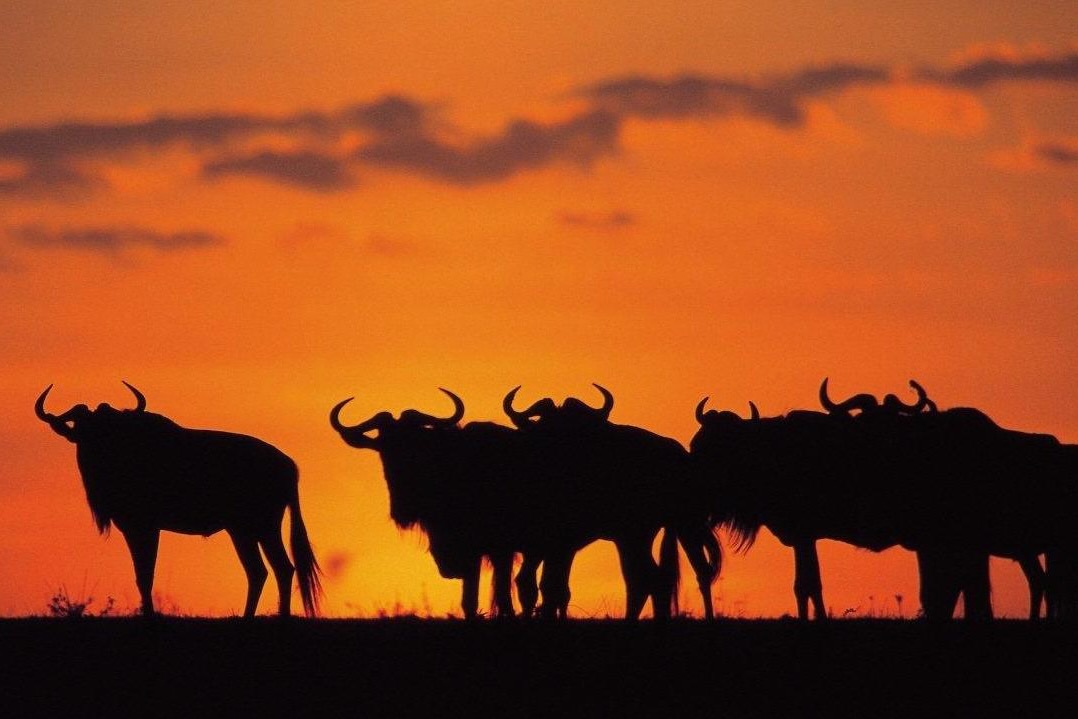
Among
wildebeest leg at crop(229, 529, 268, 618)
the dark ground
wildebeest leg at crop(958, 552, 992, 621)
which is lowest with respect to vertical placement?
the dark ground

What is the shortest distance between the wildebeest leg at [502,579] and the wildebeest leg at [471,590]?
0.20 m

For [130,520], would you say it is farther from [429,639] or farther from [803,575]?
[803,575]

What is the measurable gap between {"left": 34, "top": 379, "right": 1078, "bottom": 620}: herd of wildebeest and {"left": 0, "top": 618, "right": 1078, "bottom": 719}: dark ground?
1.90 metres

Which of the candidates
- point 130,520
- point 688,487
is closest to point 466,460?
point 688,487

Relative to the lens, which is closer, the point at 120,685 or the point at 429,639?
the point at 120,685

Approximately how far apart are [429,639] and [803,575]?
484 centimetres

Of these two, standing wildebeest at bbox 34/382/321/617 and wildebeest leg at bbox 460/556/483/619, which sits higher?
standing wildebeest at bbox 34/382/321/617

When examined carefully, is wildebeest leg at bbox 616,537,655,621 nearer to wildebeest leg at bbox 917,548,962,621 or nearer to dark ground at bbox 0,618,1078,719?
dark ground at bbox 0,618,1078,719

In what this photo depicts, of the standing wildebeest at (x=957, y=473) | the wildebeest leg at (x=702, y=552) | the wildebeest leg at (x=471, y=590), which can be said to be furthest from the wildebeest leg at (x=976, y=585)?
the wildebeest leg at (x=471, y=590)

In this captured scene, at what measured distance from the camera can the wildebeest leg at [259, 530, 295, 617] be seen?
23.9 m

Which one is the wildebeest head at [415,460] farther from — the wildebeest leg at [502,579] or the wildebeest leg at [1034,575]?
the wildebeest leg at [1034,575]

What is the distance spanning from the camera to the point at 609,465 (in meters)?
23.0

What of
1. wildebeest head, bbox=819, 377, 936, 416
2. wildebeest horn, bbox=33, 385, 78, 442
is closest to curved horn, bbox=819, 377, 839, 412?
wildebeest head, bbox=819, 377, 936, 416

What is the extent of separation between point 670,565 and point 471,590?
8.91 feet
